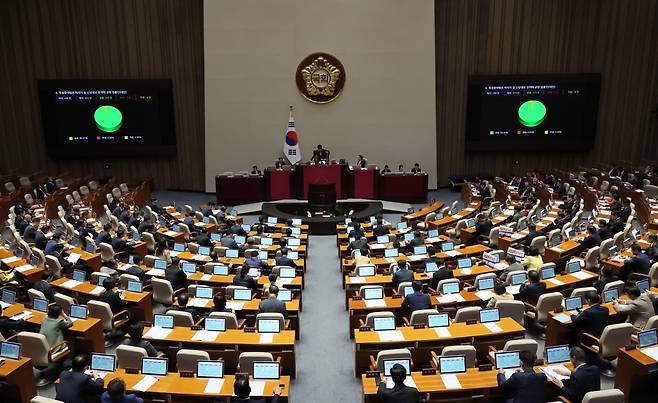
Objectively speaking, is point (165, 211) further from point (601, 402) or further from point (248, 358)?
point (601, 402)

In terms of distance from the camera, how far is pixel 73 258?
1183 centimetres

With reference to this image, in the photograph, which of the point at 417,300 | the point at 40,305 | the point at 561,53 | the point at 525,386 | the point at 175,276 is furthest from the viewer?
the point at 561,53

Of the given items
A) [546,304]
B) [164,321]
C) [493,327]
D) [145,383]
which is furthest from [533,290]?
[145,383]

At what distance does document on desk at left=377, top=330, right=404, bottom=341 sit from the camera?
25.1ft

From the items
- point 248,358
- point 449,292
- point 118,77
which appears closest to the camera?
point 248,358

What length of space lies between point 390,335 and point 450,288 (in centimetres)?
232

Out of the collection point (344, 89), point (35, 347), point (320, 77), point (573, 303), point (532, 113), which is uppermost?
point (320, 77)

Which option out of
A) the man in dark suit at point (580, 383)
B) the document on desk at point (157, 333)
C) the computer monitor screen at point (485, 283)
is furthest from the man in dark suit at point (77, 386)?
the computer monitor screen at point (485, 283)

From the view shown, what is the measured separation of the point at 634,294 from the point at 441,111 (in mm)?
16579

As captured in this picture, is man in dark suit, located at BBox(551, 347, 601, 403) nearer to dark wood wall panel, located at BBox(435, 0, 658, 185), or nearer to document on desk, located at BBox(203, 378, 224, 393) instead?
document on desk, located at BBox(203, 378, 224, 393)

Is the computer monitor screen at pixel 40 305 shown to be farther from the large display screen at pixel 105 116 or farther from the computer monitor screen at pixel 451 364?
the large display screen at pixel 105 116

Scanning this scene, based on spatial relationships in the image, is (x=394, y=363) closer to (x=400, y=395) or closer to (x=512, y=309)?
(x=400, y=395)

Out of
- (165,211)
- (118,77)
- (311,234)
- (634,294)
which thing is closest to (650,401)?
(634,294)

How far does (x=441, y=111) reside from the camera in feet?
77.7
